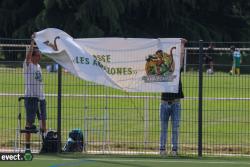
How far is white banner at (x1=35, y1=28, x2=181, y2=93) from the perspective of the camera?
1334 cm

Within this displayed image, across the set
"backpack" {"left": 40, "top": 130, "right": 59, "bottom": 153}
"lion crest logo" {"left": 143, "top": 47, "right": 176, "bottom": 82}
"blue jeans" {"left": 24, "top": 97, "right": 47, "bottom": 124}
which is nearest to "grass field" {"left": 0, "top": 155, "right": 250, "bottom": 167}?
"backpack" {"left": 40, "top": 130, "right": 59, "bottom": 153}

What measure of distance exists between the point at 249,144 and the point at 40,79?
14.8 ft

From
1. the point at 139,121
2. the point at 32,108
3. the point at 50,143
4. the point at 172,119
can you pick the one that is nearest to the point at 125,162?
the point at 172,119

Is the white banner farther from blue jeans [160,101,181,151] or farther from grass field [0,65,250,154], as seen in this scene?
grass field [0,65,250,154]

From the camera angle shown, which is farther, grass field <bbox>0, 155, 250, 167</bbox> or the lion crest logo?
the lion crest logo

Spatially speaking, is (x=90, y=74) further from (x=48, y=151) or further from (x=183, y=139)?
(x=183, y=139)

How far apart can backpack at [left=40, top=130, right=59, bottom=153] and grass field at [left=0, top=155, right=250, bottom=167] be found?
474 millimetres

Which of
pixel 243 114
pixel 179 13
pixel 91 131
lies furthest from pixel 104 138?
pixel 179 13

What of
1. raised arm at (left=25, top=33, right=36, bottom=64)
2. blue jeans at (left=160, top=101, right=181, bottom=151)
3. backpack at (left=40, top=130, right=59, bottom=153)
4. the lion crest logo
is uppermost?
raised arm at (left=25, top=33, right=36, bottom=64)

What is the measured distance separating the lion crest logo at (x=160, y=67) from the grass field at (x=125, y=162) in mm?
1554

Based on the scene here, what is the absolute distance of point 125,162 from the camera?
12555 mm

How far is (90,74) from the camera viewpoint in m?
13.4

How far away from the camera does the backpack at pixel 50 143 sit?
1348cm

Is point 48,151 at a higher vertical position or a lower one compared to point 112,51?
lower
